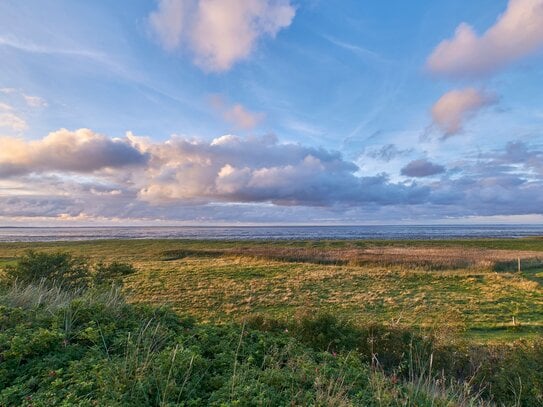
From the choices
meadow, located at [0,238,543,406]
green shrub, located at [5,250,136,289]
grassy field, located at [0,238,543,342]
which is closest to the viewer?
meadow, located at [0,238,543,406]

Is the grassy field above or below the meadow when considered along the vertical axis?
below

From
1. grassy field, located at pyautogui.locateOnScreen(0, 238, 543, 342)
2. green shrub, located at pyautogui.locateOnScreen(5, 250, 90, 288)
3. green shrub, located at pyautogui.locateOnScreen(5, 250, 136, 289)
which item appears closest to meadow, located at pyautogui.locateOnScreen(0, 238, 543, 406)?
grassy field, located at pyautogui.locateOnScreen(0, 238, 543, 342)

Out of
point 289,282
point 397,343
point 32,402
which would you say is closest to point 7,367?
point 32,402

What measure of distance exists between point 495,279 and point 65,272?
110ft

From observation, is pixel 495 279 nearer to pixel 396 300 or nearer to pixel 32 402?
pixel 396 300

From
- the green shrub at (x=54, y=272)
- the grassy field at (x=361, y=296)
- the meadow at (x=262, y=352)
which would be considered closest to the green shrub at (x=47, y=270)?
the green shrub at (x=54, y=272)

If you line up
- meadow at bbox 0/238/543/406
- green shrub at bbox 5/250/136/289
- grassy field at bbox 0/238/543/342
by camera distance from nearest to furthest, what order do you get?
1. meadow at bbox 0/238/543/406
2. green shrub at bbox 5/250/136/289
3. grassy field at bbox 0/238/543/342

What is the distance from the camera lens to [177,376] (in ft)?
14.8

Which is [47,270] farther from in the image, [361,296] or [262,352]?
[361,296]

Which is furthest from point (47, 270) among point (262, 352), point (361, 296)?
point (361, 296)

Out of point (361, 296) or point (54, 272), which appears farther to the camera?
point (361, 296)

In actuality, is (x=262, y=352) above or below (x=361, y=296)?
above

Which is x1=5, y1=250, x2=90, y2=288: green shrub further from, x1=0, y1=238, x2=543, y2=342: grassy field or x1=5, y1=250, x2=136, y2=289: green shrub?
x1=0, y1=238, x2=543, y2=342: grassy field

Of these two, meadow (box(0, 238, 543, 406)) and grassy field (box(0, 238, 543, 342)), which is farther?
grassy field (box(0, 238, 543, 342))
